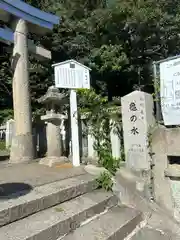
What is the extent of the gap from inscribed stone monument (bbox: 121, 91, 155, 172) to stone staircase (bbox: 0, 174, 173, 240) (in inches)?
26.3

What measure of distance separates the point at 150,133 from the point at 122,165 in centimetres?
77

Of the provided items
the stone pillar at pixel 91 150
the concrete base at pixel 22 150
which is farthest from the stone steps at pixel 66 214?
the concrete base at pixel 22 150

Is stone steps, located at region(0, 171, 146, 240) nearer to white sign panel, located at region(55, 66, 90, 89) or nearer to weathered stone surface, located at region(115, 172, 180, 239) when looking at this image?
weathered stone surface, located at region(115, 172, 180, 239)

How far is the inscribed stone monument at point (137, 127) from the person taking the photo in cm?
421

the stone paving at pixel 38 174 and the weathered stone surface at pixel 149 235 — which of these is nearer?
the weathered stone surface at pixel 149 235

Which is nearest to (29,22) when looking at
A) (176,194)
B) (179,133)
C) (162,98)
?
(162,98)

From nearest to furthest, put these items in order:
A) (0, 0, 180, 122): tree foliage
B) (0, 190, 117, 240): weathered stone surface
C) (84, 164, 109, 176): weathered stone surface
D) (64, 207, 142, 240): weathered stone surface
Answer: (0, 190, 117, 240): weathered stone surface → (64, 207, 142, 240): weathered stone surface → (84, 164, 109, 176): weathered stone surface → (0, 0, 180, 122): tree foliage

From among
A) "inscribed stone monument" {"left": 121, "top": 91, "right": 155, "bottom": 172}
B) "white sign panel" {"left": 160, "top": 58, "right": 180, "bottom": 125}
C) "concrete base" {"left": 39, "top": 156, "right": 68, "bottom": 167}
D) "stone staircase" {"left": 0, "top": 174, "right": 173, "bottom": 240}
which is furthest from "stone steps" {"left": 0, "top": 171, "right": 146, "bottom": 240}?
"concrete base" {"left": 39, "top": 156, "right": 68, "bottom": 167}

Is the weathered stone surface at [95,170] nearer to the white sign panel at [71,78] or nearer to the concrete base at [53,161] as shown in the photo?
the concrete base at [53,161]

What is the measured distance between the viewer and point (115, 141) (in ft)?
15.8

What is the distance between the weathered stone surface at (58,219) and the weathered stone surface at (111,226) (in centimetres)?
10

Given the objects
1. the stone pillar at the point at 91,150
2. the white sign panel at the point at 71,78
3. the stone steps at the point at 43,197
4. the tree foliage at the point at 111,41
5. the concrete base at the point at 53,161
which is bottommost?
the stone steps at the point at 43,197

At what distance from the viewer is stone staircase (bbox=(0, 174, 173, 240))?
2924mm

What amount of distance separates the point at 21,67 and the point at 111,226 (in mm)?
4850
